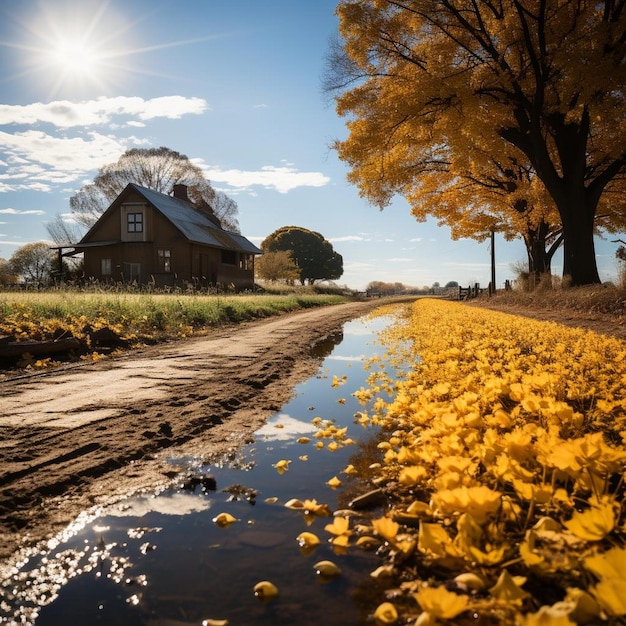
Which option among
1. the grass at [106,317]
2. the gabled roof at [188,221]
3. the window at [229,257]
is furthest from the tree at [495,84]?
the window at [229,257]

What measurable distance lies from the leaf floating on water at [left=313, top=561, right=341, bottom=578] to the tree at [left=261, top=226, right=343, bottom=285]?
58858 millimetres

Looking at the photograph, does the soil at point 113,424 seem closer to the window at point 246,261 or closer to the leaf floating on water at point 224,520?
the leaf floating on water at point 224,520

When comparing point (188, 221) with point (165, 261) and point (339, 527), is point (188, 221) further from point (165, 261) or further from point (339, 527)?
point (339, 527)

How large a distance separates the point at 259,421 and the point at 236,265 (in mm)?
34540

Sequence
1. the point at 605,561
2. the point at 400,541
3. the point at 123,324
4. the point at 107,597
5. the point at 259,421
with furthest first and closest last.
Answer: the point at 123,324 < the point at 259,421 < the point at 400,541 < the point at 107,597 < the point at 605,561

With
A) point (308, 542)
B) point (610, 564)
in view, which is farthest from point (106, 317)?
point (610, 564)

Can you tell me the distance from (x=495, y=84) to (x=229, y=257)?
26.2m

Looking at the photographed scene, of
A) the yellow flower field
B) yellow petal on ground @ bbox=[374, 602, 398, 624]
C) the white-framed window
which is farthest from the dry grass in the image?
the white-framed window

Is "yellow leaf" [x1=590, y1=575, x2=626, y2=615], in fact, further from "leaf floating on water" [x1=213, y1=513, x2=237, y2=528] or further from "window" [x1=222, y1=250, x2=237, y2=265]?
"window" [x1=222, y1=250, x2=237, y2=265]

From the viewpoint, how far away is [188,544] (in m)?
1.85

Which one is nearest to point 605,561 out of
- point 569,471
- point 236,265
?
point 569,471

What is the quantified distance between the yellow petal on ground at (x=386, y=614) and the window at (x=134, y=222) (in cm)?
Answer: 3127

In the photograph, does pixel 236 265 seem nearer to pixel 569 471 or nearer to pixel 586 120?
pixel 586 120

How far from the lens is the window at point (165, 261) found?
3028 centimetres
